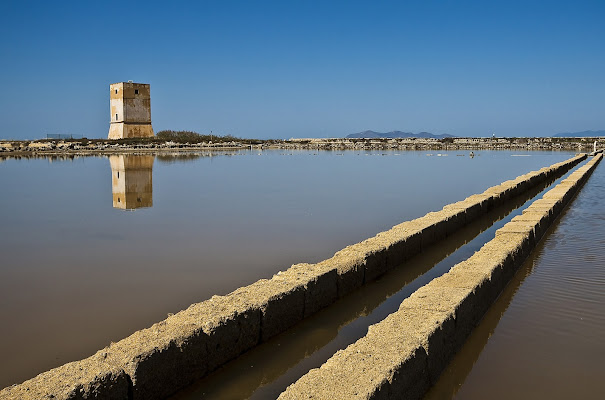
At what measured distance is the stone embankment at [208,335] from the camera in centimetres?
254

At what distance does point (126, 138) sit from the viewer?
44.2m

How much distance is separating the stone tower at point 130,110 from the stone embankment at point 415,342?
42804 millimetres

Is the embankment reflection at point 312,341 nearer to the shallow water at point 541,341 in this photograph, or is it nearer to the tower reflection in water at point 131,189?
the shallow water at point 541,341

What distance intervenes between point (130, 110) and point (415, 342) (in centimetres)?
4479

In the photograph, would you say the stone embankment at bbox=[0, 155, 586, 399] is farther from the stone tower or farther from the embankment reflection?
the stone tower

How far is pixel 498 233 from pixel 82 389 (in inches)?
194

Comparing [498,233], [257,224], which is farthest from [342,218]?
[498,233]

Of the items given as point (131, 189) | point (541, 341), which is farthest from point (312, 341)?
point (131, 189)

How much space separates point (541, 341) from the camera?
12.0ft

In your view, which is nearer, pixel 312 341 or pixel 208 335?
pixel 208 335

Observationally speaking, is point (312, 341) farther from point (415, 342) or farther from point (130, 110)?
point (130, 110)

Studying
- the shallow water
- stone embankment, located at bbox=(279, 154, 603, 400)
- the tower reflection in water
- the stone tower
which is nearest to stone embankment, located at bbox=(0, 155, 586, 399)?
stone embankment, located at bbox=(279, 154, 603, 400)

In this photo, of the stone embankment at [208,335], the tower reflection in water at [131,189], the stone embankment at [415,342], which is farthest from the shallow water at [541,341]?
the tower reflection in water at [131,189]

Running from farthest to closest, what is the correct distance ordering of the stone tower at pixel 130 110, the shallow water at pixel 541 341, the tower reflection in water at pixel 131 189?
the stone tower at pixel 130 110, the tower reflection in water at pixel 131 189, the shallow water at pixel 541 341
